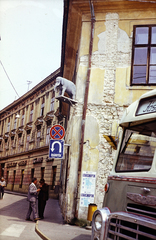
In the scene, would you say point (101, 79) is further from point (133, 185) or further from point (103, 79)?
point (133, 185)

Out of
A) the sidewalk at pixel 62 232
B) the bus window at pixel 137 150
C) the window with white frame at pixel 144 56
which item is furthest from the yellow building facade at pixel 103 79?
the bus window at pixel 137 150

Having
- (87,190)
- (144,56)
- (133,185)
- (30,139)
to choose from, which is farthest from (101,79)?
(30,139)

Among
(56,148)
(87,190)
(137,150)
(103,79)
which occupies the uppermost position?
(103,79)

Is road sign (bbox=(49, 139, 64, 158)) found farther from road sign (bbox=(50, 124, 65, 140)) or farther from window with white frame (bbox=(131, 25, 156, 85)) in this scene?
window with white frame (bbox=(131, 25, 156, 85))

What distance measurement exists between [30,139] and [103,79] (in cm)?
2642

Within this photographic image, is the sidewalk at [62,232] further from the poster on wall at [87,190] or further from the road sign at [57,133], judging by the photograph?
the road sign at [57,133]

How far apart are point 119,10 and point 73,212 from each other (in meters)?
7.91

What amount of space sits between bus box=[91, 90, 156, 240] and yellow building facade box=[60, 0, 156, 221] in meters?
5.52

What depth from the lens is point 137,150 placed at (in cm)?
473

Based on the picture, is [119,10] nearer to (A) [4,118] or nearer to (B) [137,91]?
(B) [137,91]

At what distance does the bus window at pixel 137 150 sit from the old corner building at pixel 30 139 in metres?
22.9

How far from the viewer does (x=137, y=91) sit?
437 inches

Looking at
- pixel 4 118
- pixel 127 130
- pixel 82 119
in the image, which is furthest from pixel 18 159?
pixel 127 130

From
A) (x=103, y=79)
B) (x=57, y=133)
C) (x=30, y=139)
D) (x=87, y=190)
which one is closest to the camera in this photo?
(x=87, y=190)
